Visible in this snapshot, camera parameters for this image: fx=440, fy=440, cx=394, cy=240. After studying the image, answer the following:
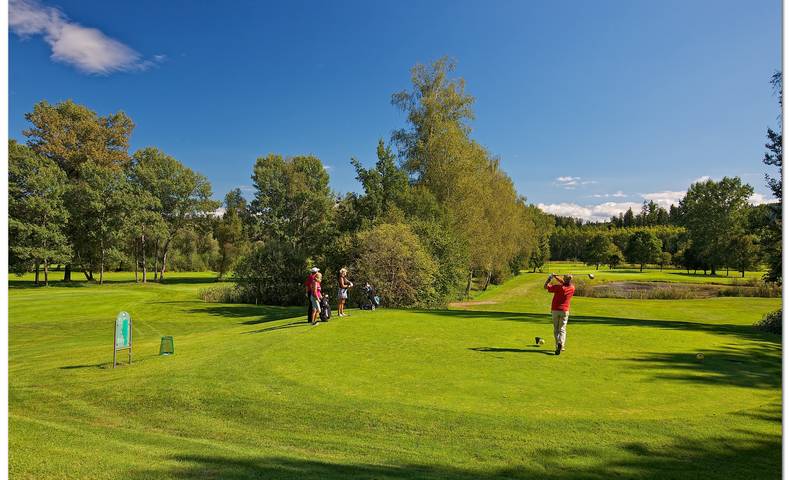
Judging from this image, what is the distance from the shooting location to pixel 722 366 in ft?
36.4

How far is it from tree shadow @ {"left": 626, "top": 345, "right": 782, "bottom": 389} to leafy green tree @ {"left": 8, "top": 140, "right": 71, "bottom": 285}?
53888mm

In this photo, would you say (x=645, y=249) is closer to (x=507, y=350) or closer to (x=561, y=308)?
(x=561, y=308)

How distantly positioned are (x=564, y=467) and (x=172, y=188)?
209ft

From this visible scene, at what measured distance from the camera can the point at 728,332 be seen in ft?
57.9

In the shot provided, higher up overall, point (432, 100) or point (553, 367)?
point (432, 100)

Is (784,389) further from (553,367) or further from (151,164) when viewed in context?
(151,164)

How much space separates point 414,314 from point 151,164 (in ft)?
184

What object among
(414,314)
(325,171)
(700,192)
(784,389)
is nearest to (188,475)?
(784,389)

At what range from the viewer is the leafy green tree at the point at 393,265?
29.1 metres

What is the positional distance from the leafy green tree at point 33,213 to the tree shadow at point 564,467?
51.1 metres

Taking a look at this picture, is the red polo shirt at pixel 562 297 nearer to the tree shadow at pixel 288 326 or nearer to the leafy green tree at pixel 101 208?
the tree shadow at pixel 288 326

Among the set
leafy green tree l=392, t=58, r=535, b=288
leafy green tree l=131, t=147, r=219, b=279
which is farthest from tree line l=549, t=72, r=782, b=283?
leafy green tree l=131, t=147, r=219, b=279

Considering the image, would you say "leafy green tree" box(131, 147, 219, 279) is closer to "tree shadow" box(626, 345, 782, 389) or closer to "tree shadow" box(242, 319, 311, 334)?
"tree shadow" box(242, 319, 311, 334)

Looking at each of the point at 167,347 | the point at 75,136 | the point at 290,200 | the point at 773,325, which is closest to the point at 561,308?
the point at 167,347
